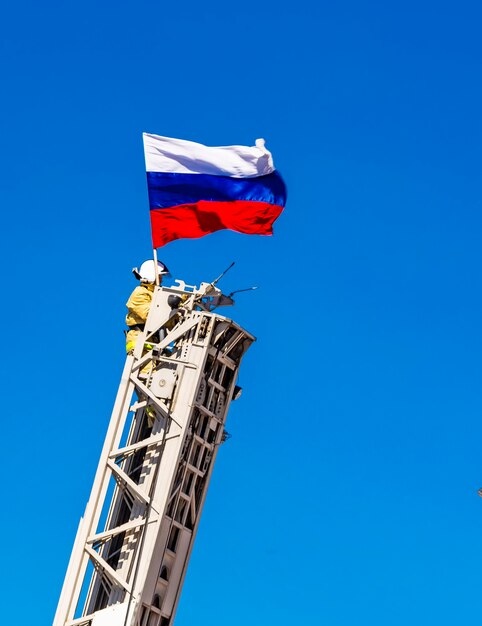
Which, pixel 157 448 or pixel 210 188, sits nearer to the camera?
pixel 157 448

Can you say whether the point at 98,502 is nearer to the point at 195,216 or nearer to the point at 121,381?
the point at 121,381

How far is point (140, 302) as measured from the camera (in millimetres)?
24250

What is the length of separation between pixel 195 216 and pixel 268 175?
1625mm

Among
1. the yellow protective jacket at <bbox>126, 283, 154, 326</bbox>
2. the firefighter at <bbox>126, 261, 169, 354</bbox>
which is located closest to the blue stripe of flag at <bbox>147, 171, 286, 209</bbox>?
the firefighter at <bbox>126, 261, 169, 354</bbox>

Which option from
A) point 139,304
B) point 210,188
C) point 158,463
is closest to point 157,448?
point 158,463

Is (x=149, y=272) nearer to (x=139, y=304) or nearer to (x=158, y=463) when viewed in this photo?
(x=139, y=304)

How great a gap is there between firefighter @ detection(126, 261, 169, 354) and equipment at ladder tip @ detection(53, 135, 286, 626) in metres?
0.02

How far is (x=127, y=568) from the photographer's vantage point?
877 inches

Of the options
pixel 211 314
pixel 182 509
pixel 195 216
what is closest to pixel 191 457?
pixel 182 509

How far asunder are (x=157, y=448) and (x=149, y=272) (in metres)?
3.54

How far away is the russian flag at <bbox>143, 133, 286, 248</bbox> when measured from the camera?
25234mm

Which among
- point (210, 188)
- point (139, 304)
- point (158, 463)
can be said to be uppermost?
point (210, 188)

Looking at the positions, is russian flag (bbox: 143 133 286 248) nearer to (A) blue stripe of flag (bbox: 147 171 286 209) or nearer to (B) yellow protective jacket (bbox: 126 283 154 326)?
(A) blue stripe of flag (bbox: 147 171 286 209)

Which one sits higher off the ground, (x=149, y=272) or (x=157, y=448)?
(x=149, y=272)
